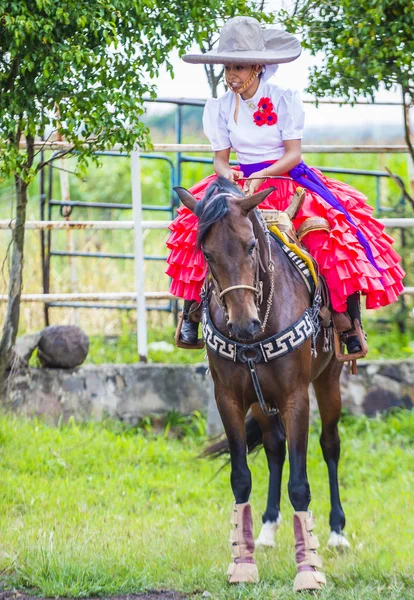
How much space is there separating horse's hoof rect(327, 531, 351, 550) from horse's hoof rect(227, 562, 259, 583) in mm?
971

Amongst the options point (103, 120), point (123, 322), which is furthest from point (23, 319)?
point (103, 120)

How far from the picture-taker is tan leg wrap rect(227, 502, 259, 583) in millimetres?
4930

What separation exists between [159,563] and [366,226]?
2402 mm

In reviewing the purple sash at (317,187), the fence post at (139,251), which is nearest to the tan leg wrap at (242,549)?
the purple sash at (317,187)

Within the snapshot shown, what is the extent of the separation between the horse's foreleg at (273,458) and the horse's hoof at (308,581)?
1.20 metres

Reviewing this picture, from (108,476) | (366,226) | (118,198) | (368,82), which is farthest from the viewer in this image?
(118,198)

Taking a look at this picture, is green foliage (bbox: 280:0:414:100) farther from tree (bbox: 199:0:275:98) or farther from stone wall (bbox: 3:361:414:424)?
stone wall (bbox: 3:361:414:424)

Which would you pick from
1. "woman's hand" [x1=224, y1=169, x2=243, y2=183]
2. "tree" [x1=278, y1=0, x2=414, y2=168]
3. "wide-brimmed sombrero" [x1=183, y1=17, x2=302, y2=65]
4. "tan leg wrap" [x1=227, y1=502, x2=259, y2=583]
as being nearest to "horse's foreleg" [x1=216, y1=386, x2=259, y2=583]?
"tan leg wrap" [x1=227, y1=502, x2=259, y2=583]

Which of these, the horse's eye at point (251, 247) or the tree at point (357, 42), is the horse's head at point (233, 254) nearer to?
the horse's eye at point (251, 247)

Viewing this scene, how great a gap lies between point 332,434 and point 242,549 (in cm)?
142

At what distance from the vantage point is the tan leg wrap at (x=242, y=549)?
4930 mm

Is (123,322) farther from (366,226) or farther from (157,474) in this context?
(366,226)

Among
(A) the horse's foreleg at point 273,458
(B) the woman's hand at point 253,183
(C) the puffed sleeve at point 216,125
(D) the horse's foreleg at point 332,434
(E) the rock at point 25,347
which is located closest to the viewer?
(B) the woman's hand at point 253,183

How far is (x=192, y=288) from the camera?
539 centimetres
